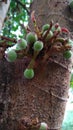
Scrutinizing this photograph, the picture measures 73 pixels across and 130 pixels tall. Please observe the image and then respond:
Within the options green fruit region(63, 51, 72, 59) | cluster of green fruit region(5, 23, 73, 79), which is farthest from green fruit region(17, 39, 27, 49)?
green fruit region(63, 51, 72, 59)

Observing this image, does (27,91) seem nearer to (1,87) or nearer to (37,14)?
(1,87)

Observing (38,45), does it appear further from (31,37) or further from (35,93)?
(35,93)

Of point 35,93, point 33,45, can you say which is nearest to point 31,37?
point 33,45

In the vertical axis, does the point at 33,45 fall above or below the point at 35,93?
above

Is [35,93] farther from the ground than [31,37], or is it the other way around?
[31,37]

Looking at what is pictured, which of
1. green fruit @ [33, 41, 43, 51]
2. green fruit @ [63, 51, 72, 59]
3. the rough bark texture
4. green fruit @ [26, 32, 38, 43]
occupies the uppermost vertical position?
green fruit @ [26, 32, 38, 43]

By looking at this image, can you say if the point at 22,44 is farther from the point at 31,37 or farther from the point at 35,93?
the point at 35,93

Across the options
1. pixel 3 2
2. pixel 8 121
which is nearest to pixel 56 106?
pixel 8 121

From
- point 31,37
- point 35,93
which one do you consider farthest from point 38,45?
point 35,93

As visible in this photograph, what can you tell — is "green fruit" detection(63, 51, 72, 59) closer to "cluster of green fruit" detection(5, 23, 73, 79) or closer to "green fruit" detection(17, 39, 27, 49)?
"cluster of green fruit" detection(5, 23, 73, 79)

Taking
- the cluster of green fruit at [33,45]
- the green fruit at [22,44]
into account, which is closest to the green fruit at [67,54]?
the cluster of green fruit at [33,45]
